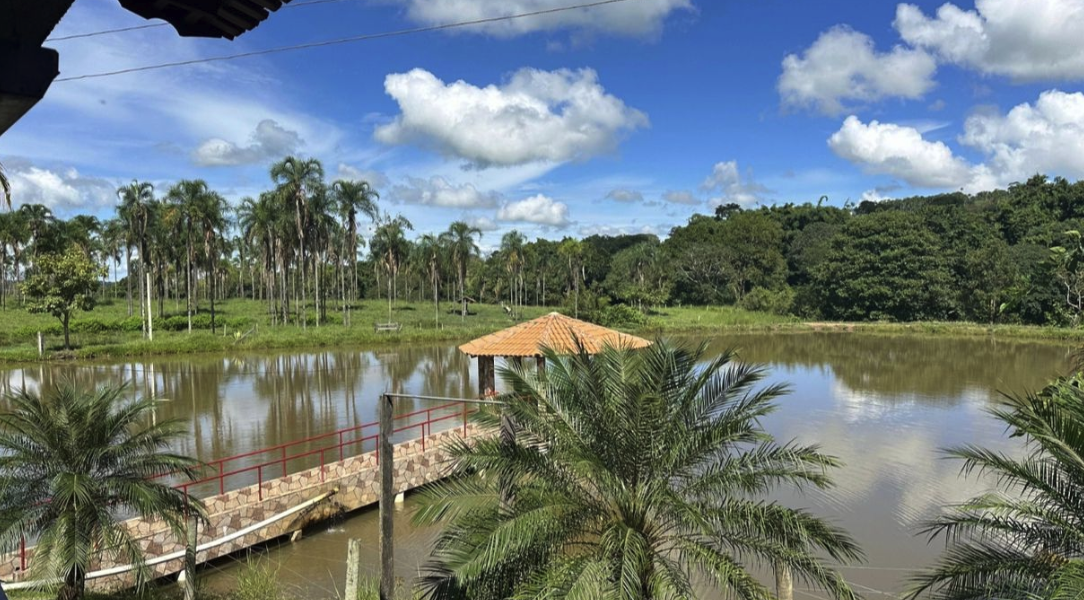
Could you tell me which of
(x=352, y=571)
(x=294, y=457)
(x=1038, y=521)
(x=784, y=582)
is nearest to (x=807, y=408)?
(x=784, y=582)

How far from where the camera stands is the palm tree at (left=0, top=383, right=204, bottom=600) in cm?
750

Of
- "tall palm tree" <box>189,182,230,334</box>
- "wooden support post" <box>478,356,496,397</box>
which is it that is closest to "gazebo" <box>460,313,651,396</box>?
"wooden support post" <box>478,356,496,397</box>

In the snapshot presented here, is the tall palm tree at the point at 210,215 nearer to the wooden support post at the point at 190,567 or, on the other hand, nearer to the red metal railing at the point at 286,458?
the red metal railing at the point at 286,458

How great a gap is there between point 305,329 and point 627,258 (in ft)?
130

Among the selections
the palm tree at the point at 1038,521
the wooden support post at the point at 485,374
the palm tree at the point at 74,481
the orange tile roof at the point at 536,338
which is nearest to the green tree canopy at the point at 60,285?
the wooden support post at the point at 485,374

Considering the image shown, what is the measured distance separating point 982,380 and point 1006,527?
27.4 m

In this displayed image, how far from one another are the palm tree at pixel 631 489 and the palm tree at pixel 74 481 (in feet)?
13.2

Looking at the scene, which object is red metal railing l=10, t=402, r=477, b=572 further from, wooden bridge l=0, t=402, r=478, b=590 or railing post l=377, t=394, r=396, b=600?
railing post l=377, t=394, r=396, b=600

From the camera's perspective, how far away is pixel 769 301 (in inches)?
2630

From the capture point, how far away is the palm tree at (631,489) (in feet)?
19.6

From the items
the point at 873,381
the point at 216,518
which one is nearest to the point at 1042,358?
the point at 873,381

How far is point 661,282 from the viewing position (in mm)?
71625

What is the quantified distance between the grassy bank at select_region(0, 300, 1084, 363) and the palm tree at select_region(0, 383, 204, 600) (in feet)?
98.7

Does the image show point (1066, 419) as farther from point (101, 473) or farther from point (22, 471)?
point (22, 471)
